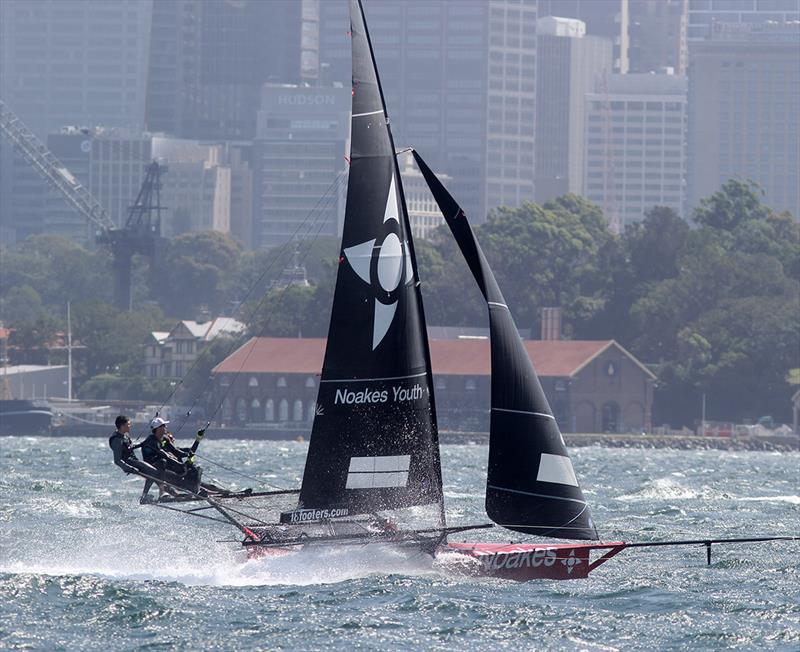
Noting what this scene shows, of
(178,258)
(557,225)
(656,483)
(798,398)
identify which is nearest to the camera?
(656,483)

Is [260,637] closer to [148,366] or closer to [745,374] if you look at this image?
[745,374]

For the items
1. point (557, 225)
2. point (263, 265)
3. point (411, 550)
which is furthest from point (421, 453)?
point (263, 265)

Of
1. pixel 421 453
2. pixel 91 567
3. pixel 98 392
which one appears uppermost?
pixel 421 453

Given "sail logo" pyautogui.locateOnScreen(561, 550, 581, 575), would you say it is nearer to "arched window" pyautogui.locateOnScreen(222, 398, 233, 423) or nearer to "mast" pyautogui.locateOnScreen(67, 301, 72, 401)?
"arched window" pyautogui.locateOnScreen(222, 398, 233, 423)

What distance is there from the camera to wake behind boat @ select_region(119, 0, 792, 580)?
2138 cm

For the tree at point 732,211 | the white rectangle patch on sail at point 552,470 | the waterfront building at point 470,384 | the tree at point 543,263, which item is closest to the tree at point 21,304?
the tree at point 543,263

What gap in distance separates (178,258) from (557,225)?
47.0 meters

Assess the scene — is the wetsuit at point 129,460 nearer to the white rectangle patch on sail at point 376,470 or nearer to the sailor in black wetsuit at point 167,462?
the sailor in black wetsuit at point 167,462

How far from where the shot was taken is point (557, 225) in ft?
390

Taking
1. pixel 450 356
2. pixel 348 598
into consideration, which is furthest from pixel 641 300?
pixel 348 598

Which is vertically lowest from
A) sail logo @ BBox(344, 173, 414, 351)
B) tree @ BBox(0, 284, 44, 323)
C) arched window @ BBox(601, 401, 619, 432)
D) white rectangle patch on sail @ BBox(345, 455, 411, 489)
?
arched window @ BBox(601, 401, 619, 432)

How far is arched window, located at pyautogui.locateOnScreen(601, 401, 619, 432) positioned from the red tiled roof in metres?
2.50

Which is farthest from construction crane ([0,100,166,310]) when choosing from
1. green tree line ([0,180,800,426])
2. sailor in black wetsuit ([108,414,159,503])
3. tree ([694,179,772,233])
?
sailor in black wetsuit ([108,414,159,503])

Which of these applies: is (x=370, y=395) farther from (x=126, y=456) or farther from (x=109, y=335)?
(x=109, y=335)
